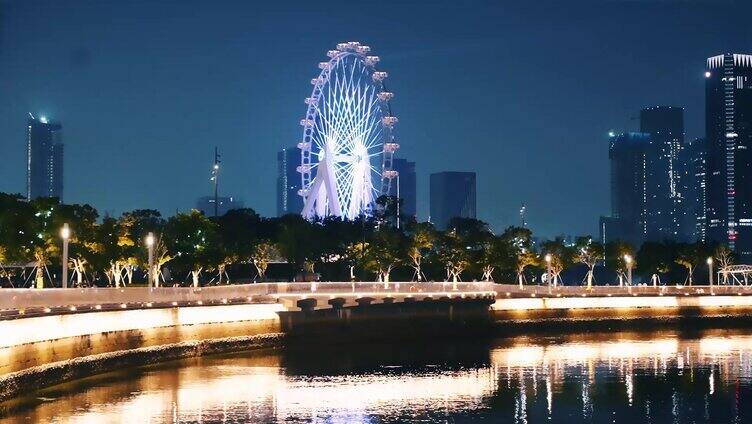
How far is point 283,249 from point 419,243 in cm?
1577

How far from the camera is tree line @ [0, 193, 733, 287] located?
105 m

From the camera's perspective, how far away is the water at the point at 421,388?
5491 centimetres

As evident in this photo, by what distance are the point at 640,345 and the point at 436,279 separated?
2253 inches

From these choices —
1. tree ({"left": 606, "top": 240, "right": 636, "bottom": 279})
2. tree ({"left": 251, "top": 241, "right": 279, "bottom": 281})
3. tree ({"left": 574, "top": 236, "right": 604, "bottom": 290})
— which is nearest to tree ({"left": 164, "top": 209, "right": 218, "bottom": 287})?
tree ({"left": 251, "top": 241, "right": 279, "bottom": 281})

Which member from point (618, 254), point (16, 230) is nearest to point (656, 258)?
point (618, 254)

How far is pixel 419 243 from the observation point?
146 m

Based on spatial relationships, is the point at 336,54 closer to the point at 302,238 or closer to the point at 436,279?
the point at 302,238

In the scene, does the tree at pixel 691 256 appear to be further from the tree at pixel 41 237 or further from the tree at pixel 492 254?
the tree at pixel 41 237

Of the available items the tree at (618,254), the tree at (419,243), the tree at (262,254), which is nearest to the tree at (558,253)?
the tree at (618,254)

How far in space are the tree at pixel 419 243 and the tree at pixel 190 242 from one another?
95.9ft

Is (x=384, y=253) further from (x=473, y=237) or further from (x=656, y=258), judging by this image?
(x=656, y=258)

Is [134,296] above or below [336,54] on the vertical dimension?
below

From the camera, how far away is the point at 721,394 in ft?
213

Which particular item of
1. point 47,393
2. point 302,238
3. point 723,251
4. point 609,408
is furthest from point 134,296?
point 723,251
